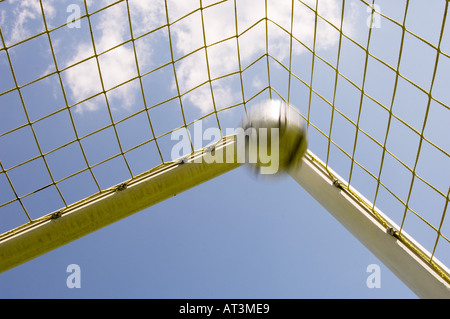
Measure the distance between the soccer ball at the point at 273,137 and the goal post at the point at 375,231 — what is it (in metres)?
0.19

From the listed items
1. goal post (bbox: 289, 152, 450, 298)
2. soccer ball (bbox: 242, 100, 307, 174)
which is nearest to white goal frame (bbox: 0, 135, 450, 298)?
goal post (bbox: 289, 152, 450, 298)

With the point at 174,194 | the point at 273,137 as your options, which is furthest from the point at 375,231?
the point at 174,194

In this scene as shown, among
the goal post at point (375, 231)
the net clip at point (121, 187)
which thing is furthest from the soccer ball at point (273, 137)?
the net clip at point (121, 187)

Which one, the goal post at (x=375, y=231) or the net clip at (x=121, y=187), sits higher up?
the net clip at (x=121, y=187)

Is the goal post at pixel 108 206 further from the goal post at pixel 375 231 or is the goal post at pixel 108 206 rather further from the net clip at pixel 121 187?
the goal post at pixel 375 231

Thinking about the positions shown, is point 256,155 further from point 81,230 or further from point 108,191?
point 81,230

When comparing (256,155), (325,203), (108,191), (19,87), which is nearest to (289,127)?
(256,155)

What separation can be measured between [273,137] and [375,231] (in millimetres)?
781

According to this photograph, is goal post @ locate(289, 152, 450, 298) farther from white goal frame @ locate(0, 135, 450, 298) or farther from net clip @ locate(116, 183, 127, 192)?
net clip @ locate(116, 183, 127, 192)

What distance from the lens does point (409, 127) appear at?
2943mm

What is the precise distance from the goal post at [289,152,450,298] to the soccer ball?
0.19 metres

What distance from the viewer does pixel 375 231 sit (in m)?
2.94

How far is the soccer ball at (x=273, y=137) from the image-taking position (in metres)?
3.01
